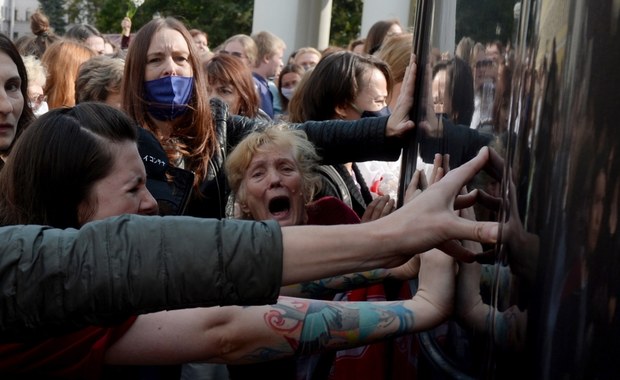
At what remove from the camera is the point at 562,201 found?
3.72 feet

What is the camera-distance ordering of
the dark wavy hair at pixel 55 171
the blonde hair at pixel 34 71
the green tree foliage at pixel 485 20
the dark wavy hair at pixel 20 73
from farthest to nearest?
1. the blonde hair at pixel 34 71
2. the dark wavy hair at pixel 20 73
3. the dark wavy hair at pixel 55 171
4. the green tree foliage at pixel 485 20

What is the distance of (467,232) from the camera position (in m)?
1.65

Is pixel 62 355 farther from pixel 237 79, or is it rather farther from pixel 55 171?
pixel 237 79

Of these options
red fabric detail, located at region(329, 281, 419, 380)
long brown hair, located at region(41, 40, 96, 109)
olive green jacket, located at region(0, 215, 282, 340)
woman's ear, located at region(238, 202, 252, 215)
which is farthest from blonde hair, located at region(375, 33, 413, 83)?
olive green jacket, located at region(0, 215, 282, 340)

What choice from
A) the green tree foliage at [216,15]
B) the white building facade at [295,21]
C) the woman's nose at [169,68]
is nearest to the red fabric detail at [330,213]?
the woman's nose at [169,68]

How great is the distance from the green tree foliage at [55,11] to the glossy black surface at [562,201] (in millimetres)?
43212

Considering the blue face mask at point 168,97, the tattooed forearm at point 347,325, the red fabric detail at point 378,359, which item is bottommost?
the red fabric detail at point 378,359

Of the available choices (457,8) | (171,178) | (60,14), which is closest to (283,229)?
(457,8)

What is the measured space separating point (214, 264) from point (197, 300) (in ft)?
0.20

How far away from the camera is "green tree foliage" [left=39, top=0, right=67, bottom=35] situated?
143ft

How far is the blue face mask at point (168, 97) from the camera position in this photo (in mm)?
4094

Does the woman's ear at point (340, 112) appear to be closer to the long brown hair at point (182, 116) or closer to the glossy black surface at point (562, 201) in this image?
the long brown hair at point (182, 116)

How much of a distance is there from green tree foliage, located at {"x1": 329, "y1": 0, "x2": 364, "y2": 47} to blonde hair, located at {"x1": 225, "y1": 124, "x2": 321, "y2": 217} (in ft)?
105

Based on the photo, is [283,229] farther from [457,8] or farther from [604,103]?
[604,103]
